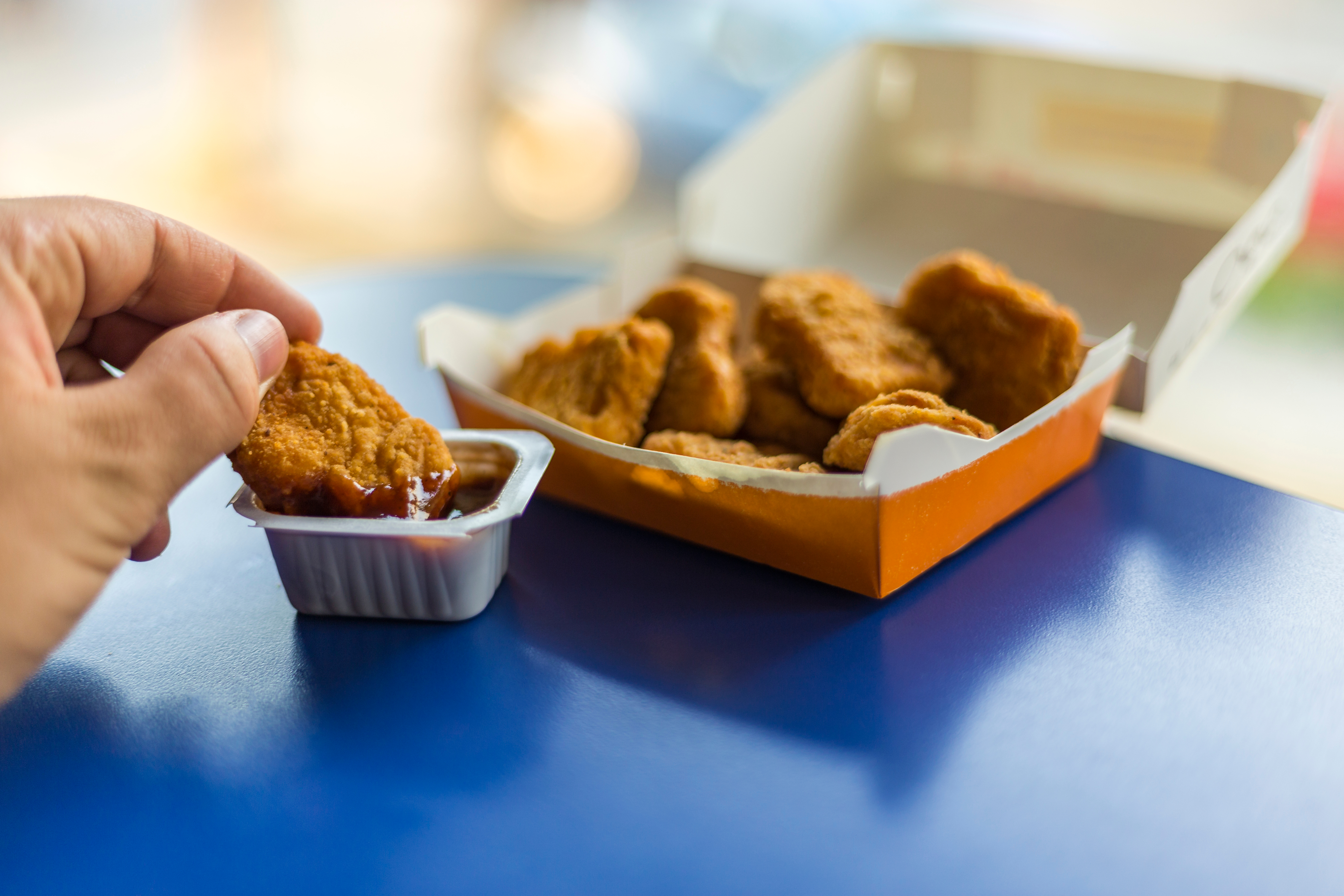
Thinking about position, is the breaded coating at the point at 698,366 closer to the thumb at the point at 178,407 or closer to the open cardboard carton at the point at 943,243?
the open cardboard carton at the point at 943,243

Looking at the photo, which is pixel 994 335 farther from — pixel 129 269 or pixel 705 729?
pixel 129 269

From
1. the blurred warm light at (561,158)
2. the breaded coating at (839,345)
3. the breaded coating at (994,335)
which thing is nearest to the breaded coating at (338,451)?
the breaded coating at (839,345)

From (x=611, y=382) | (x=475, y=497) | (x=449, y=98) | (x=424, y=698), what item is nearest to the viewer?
(x=424, y=698)

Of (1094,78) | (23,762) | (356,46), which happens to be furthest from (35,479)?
(356,46)

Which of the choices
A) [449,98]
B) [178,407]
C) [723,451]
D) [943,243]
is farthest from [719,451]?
[449,98]

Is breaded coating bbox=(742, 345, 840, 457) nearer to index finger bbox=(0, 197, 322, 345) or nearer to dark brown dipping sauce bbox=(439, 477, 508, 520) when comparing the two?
dark brown dipping sauce bbox=(439, 477, 508, 520)
